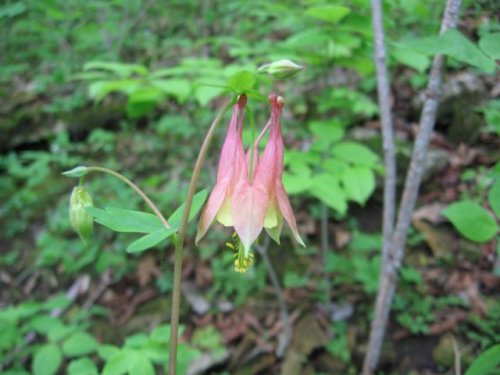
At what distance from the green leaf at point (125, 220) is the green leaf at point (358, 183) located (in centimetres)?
112

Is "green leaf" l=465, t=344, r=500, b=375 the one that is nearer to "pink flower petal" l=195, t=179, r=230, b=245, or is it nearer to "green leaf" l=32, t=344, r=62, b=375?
"pink flower petal" l=195, t=179, r=230, b=245

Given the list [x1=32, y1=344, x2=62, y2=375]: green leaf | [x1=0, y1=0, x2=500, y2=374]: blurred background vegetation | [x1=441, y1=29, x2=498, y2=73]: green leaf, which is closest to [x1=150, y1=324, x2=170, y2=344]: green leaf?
[x1=0, y1=0, x2=500, y2=374]: blurred background vegetation

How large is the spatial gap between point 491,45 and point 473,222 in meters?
0.54

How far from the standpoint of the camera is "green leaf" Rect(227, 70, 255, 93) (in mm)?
939

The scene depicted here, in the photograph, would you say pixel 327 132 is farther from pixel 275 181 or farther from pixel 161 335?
pixel 161 335

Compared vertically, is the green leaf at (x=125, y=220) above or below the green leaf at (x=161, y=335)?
above

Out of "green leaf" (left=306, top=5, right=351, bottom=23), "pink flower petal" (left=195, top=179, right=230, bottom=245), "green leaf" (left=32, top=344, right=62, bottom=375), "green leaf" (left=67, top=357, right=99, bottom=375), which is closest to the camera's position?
"pink flower petal" (left=195, top=179, right=230, bottom=245)

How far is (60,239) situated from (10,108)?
2776 millimetres

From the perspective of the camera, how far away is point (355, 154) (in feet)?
6.94

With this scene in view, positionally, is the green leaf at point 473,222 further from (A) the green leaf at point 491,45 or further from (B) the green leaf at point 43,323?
(B) the green leaf at point 43,323

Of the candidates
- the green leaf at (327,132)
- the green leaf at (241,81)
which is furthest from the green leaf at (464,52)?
the green leaf at (327,132)

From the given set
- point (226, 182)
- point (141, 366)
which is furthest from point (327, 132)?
point (141, 366)

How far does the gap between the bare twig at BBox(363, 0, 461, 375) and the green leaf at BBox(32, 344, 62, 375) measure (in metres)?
→ 1.60

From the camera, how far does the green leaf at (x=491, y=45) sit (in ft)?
3.61
